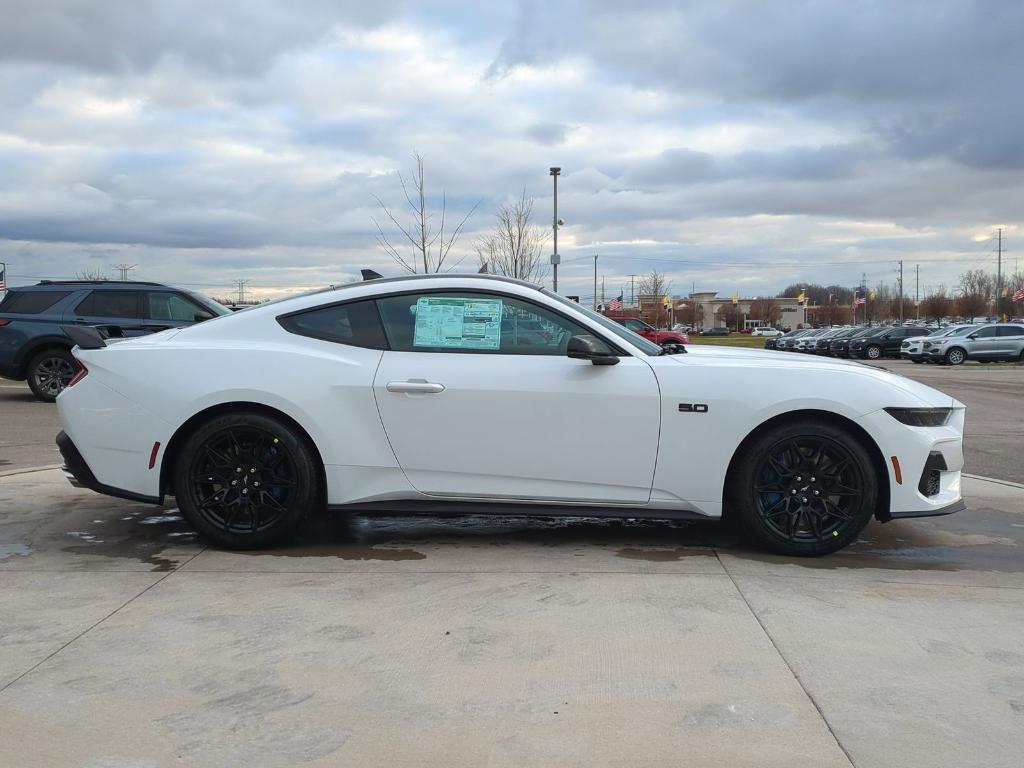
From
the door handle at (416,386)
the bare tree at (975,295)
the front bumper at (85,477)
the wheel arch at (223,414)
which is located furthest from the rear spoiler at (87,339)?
the bare tree at (975,295)

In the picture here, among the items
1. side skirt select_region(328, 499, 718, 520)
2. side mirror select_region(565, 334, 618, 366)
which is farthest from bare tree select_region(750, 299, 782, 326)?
side mirror select_region(565, 334, 618, 366)

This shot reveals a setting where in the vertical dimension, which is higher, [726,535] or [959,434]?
[959,434]

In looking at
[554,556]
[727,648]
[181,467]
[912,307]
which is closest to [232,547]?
[181,467]

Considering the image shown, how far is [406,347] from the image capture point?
4855mm

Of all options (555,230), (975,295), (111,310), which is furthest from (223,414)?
(975,295)

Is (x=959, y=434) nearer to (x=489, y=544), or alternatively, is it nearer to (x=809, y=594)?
(x=809, y=594)

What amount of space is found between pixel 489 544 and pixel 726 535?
1.43 meters

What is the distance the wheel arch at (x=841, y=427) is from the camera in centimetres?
469

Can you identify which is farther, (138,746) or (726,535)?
(726,535)

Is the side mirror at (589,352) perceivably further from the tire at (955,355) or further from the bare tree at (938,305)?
the bare tree at (938,305)

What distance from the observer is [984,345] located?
32250 millimetres

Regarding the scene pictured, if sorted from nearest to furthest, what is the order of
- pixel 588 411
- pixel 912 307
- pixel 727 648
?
pixel 727 648
pixel 588 411
pixel 912 307

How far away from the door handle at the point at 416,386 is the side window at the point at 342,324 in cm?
27

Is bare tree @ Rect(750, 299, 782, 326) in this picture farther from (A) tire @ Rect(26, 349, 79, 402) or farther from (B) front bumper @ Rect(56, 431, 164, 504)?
(B) front bumper @ Rect(56, 431, 164, 504)
